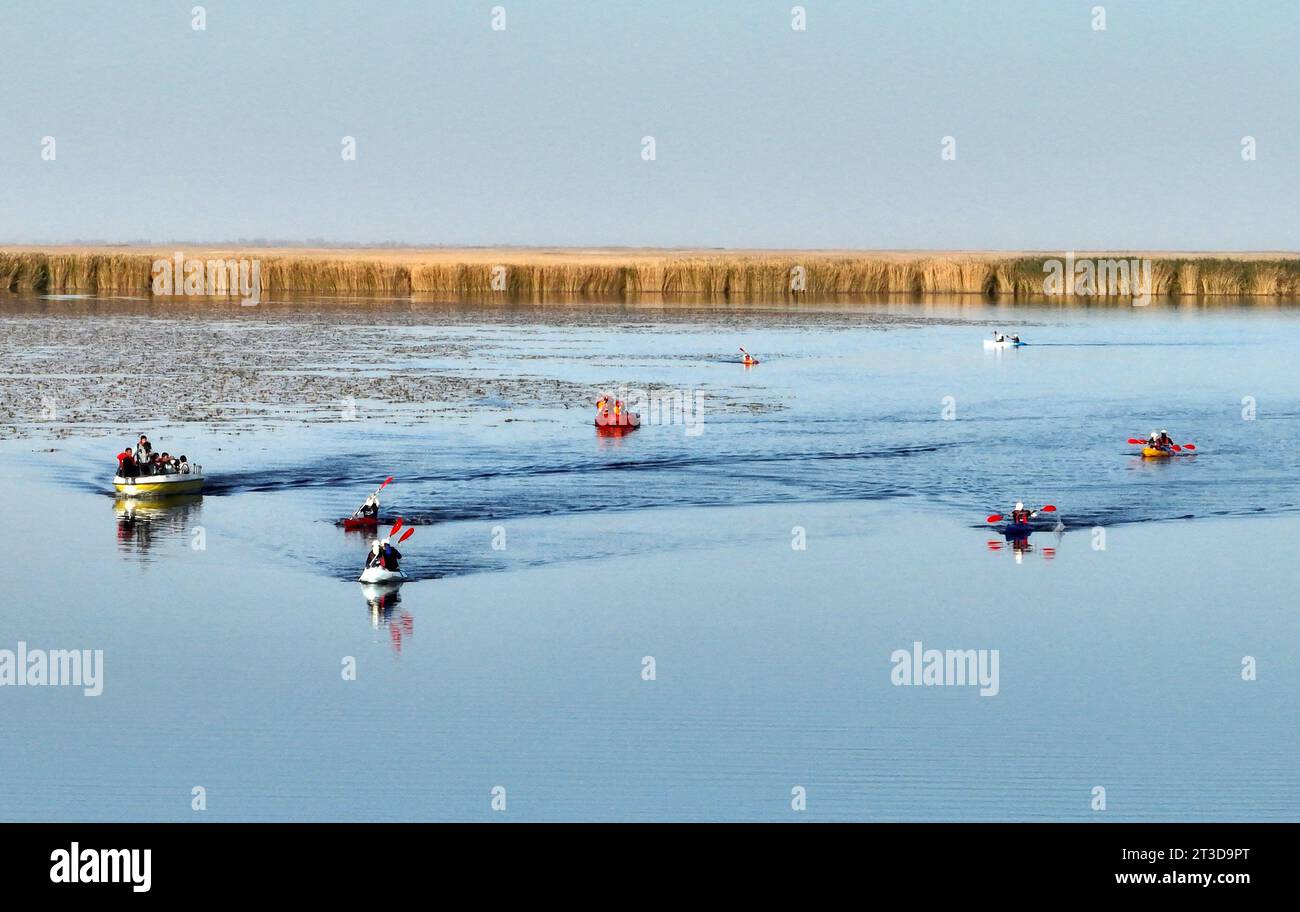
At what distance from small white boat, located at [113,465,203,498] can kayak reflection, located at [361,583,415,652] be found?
736 cm

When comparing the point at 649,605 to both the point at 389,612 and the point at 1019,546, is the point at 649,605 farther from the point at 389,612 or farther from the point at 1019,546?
the point at 1019,546

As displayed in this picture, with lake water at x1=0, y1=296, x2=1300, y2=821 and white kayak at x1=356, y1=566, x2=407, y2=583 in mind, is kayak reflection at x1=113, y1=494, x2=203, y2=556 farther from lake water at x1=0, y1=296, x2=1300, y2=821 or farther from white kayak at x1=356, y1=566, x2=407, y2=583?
white kayak at x1=356, y1=566, x2=407, y2=583

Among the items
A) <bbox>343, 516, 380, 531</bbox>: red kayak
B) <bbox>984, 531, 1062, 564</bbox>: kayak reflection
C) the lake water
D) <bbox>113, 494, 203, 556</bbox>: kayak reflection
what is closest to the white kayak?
the lake water

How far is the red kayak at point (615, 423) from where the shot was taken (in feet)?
124

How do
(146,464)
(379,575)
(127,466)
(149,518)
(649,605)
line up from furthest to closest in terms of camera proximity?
(146,464) < (127,466) < (149,518) < (379,575) < (649,605)

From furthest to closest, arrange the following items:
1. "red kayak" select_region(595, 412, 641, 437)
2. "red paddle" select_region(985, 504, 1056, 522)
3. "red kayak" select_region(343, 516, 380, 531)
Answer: "red kayak" select_region(595, 412, 641, 437), "red paddle" select_region(985, 504, 1056, 522), "red kayak" select_region(343, 516, 380, 531)

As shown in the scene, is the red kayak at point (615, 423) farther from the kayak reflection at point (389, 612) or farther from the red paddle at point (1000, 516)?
the kayak reflection at point (389, 612)

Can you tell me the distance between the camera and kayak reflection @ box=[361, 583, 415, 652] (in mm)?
21016

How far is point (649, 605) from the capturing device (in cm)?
2283

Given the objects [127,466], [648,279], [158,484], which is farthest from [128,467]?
[648,279]

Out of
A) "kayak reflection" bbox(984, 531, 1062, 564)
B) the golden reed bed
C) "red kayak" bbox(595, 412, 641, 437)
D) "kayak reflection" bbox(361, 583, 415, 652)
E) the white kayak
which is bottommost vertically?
"kayak reflection" bbox(361, 583, 415, 652)

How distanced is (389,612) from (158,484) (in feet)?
28.7

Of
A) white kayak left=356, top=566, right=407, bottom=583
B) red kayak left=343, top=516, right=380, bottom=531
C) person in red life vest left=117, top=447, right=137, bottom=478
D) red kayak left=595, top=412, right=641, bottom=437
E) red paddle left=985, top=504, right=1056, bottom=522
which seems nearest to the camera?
white kayak left=356, top=566, right=407, bottom=583
